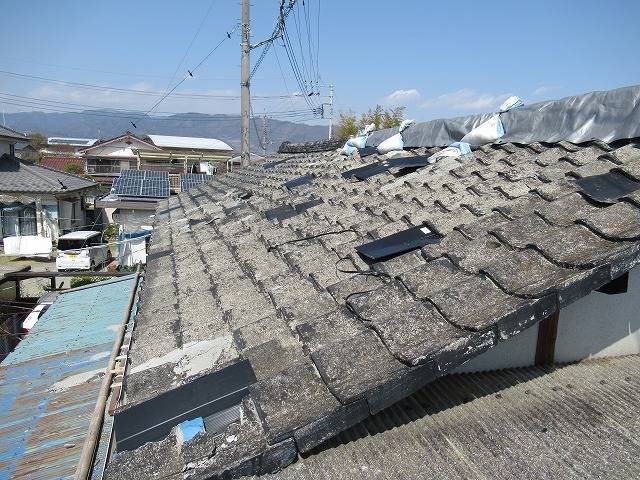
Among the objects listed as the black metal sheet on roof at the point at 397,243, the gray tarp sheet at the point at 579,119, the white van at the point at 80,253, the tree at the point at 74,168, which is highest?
the gray tarp sheet at the point at 579,119

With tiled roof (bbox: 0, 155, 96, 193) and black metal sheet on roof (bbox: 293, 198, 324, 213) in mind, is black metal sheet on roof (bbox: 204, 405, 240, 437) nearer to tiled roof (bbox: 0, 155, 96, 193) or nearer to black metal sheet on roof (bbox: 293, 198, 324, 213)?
black metal sheet on roof (bbox: 293, 198, 324, 213)

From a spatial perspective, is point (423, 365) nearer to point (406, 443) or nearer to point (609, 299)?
point (406, 443)

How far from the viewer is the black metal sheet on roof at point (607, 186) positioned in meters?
3.14

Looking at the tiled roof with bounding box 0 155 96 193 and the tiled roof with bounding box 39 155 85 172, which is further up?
the tiled roof with bounding box 0 155 96 193

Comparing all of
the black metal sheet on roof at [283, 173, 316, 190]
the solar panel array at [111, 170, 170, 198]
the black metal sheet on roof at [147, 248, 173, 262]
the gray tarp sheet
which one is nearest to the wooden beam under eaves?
the gray tarp sheet

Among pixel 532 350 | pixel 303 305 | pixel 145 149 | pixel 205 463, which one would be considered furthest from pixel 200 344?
pixel 145 149

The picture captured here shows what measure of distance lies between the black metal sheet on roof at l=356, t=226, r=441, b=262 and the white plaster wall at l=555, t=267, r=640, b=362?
1030 mm

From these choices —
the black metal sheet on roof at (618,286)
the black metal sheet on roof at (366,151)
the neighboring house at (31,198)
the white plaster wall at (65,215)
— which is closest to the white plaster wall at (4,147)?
the neighboring house at (31,198)

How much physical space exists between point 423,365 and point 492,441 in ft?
2.02

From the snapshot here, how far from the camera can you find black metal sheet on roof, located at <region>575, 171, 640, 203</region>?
314cm

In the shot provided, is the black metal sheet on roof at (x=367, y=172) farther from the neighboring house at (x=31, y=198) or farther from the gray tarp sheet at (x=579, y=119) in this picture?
the neighboring house at (x=31, y=198)

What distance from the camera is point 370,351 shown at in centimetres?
223

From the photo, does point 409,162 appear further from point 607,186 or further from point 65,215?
point 65,215

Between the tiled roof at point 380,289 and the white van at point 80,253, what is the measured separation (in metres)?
18.2
